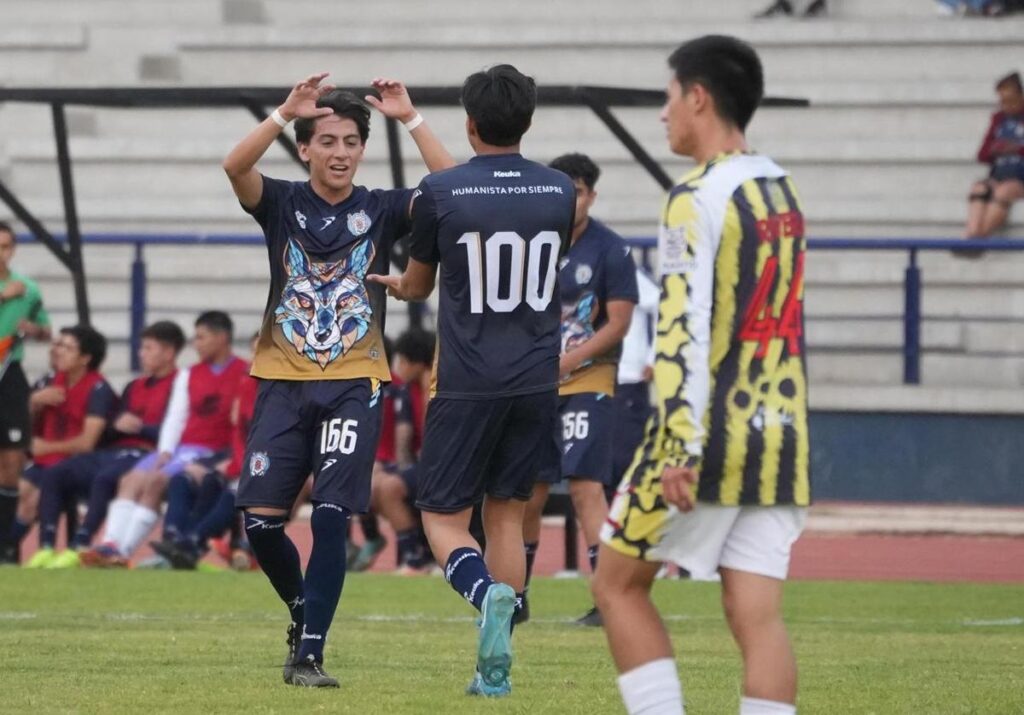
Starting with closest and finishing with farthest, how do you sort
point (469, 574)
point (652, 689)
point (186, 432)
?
point (652, 689) < point (469, 574) < point (186, 432)

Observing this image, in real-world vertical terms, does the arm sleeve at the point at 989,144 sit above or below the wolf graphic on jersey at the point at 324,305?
above

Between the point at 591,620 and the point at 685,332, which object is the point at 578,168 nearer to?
the point at 591,620

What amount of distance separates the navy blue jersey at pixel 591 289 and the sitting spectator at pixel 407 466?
3443 millimetres

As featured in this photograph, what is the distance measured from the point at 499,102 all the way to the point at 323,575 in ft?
5.73

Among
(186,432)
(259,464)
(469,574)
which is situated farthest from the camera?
(186,432)

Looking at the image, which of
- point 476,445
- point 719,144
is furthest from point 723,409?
point 476,445

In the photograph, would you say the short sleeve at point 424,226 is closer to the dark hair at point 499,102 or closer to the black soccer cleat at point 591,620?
the dark hair at point 499,102

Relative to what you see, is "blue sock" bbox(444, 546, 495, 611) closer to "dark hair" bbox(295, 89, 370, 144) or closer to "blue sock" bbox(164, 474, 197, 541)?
"dark hair" bbox(295, 89, 370, 144)

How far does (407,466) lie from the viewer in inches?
569

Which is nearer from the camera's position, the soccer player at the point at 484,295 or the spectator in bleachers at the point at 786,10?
the soccer player at the point at 484,295

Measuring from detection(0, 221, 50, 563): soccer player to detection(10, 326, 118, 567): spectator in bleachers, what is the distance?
11 centimetres

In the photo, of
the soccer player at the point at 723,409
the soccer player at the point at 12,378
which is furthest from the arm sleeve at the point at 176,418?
the soccer player at the point at 723,409

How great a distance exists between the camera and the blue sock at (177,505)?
47.7ft

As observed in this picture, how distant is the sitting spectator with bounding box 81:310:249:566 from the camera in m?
14.7
